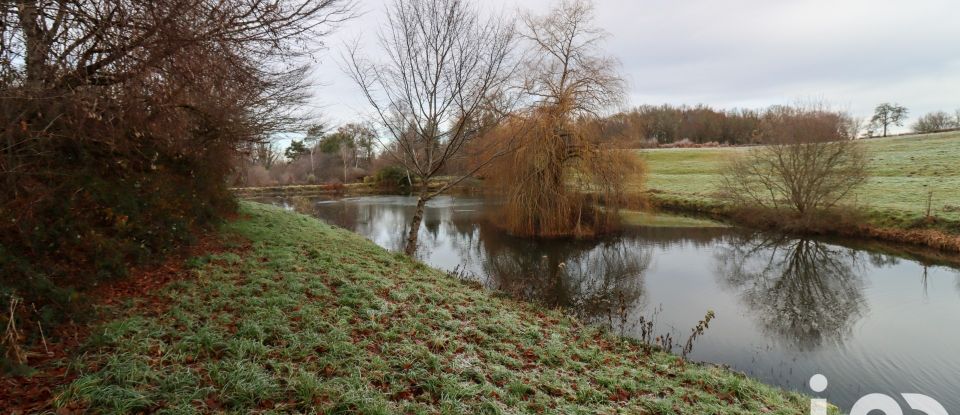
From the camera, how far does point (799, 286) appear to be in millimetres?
10750

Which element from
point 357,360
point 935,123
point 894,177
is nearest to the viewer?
point 357,360

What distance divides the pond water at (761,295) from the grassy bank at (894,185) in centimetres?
320

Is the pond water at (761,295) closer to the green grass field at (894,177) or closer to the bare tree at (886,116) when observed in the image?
the green grass field at (894,177)

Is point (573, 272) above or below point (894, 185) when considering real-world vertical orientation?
below

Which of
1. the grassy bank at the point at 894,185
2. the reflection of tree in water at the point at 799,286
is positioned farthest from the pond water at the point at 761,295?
the grassy bank at the point at 894,185

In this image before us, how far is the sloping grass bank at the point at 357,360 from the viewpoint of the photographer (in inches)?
119

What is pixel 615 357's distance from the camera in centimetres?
520

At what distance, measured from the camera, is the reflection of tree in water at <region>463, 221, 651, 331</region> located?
8.89 m

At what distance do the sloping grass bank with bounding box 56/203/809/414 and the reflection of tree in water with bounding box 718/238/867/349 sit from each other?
13.3 ft

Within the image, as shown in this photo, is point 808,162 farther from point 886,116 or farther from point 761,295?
point 886,116

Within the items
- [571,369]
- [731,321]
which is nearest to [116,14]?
[571,369]

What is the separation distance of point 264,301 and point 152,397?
2.12 metres

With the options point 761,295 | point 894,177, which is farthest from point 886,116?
point 761,295

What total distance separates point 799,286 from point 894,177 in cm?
2071
